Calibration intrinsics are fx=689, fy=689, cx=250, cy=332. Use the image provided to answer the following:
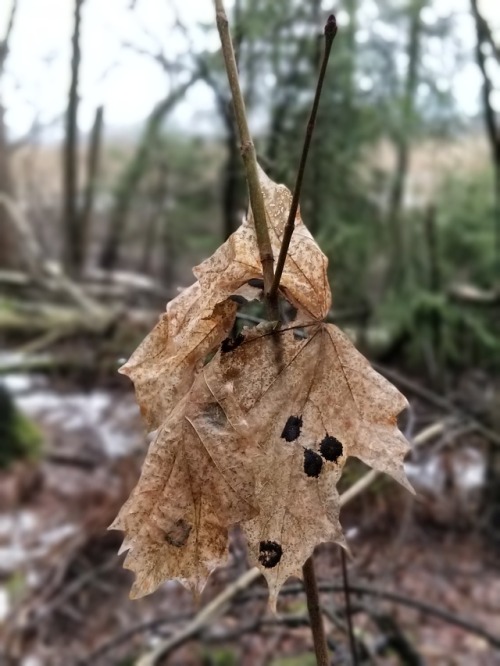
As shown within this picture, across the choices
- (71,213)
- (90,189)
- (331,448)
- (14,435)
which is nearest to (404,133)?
(14,435)

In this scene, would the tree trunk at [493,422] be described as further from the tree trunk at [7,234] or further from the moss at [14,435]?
the tree trunk at [7,234]

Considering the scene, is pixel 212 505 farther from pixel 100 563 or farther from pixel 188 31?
pixel 100 563

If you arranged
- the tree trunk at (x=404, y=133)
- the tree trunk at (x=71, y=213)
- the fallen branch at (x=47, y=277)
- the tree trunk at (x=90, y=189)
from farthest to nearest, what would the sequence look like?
the tree trunk at (x=90, y=189), the tree trunk at (x=71, y=213), the fallen branch at (x=47, y=277), the tree trunk at (x=404, y=133)

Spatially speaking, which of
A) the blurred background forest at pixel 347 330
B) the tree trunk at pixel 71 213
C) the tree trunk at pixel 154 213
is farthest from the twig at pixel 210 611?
the tree trunk at pixel 154 213

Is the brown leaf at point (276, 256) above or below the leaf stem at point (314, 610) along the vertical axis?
above

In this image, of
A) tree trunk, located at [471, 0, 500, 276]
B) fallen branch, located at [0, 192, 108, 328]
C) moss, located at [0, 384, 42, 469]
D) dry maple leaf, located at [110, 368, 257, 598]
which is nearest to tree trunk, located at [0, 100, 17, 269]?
fallen branch, located at [0, 192, 108, 328]

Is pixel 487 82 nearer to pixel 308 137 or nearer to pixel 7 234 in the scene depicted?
pixel 308 137

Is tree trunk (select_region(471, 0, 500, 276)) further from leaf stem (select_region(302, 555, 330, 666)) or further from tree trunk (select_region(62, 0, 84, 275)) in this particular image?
tree trunk (select_region(62, 0, 84, 275))
